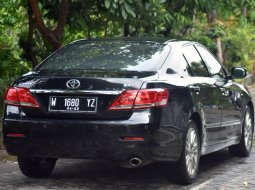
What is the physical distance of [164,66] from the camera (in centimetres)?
694

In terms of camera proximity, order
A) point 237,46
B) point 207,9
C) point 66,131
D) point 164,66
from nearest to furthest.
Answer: point 66,131
point 164,66
point 207,9
point 237,46

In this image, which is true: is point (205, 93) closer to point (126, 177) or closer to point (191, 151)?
point (191, 151)

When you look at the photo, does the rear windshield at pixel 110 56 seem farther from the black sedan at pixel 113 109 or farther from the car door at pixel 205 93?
the car door at pixel 205 93

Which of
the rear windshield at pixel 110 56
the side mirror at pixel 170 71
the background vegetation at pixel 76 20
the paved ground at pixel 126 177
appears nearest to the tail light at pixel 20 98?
the rear windshield at pixel 110 56

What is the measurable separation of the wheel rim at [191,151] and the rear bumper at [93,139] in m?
0.33

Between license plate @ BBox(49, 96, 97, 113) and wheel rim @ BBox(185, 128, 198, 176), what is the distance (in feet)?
3.72

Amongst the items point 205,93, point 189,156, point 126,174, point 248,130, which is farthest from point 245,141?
point 189,156

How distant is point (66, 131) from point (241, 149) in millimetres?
3381

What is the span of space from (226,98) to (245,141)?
3.62ft

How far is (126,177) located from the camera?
7508 millimetres

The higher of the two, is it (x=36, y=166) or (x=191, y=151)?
(x=191, y=151)

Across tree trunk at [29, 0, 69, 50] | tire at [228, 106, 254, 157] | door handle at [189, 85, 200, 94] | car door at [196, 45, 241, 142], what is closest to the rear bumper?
door handle at [189, 85, 200, 94]

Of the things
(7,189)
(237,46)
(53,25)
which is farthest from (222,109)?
(237,46)

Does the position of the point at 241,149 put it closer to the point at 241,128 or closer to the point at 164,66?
the point at 241,128
